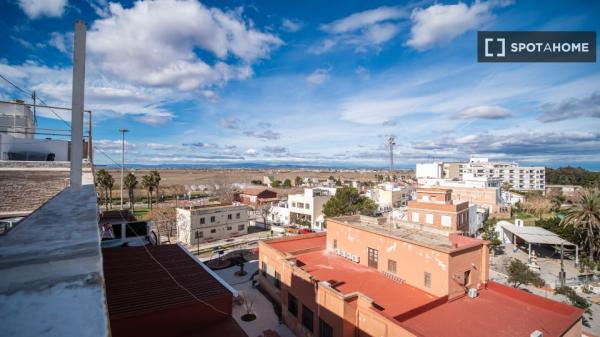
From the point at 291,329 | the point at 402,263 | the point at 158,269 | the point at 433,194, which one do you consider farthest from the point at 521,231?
the point at 158,269

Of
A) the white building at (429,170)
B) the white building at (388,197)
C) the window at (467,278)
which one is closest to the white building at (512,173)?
the white building at (429,170)

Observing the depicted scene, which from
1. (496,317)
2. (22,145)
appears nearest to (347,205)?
(496,317)

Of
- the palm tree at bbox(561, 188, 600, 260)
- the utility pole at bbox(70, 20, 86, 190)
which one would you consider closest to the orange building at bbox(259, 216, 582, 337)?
the utility pole at bbox(70, 20, 86, 190)

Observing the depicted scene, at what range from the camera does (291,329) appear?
54.7 feet

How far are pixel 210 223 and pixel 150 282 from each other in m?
28.8

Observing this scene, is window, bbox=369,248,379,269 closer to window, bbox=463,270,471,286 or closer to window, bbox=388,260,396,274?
window, bbox=388,260,396,274

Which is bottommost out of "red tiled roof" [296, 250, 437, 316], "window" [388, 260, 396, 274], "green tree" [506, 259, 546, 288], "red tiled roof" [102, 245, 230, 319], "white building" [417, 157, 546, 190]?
"green tree" [506, 259, 546, 288]

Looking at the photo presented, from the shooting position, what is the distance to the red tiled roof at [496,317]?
11797mm

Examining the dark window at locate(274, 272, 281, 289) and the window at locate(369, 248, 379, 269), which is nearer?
the window at locate(369, 248, 379, 269)

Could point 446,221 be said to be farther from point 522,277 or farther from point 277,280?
point 277,280

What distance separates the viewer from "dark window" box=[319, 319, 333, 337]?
528 inches

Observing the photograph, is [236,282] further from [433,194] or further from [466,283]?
[433,194]

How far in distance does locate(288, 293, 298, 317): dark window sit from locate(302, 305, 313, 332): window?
0.89m

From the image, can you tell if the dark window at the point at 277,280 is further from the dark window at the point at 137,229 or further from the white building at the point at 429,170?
the white building at the point at 429,170
